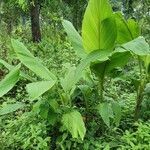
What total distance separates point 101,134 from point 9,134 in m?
0.88

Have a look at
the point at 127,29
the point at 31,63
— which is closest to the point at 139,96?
the point at 127,29

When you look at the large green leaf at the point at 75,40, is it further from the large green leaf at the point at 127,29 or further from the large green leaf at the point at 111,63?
the large green leaf at the point at 127,29

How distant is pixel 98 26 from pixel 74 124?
2.94 ft

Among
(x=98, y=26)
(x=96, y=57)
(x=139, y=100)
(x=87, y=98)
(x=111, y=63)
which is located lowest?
(x=139, y=100)

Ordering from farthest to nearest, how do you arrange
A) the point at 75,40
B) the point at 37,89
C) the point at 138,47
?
1. the point at 75,40
2. the point at 138,47
3. the point at 37,89

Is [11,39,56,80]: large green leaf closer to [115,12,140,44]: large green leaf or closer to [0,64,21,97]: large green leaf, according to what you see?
[0,64,21,97]: large green leaf

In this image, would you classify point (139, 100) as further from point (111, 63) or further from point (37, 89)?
point (37, 89)

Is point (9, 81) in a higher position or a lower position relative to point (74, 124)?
higher

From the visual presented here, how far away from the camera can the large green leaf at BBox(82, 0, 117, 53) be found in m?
3.66

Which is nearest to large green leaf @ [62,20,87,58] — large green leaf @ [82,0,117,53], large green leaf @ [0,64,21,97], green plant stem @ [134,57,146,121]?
large green leaf @ [82,0,117,53]

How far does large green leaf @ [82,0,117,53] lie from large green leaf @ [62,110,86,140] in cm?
64

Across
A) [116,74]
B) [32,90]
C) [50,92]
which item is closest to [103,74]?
[116,74]

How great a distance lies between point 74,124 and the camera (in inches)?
138

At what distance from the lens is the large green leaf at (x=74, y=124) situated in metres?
3.47
